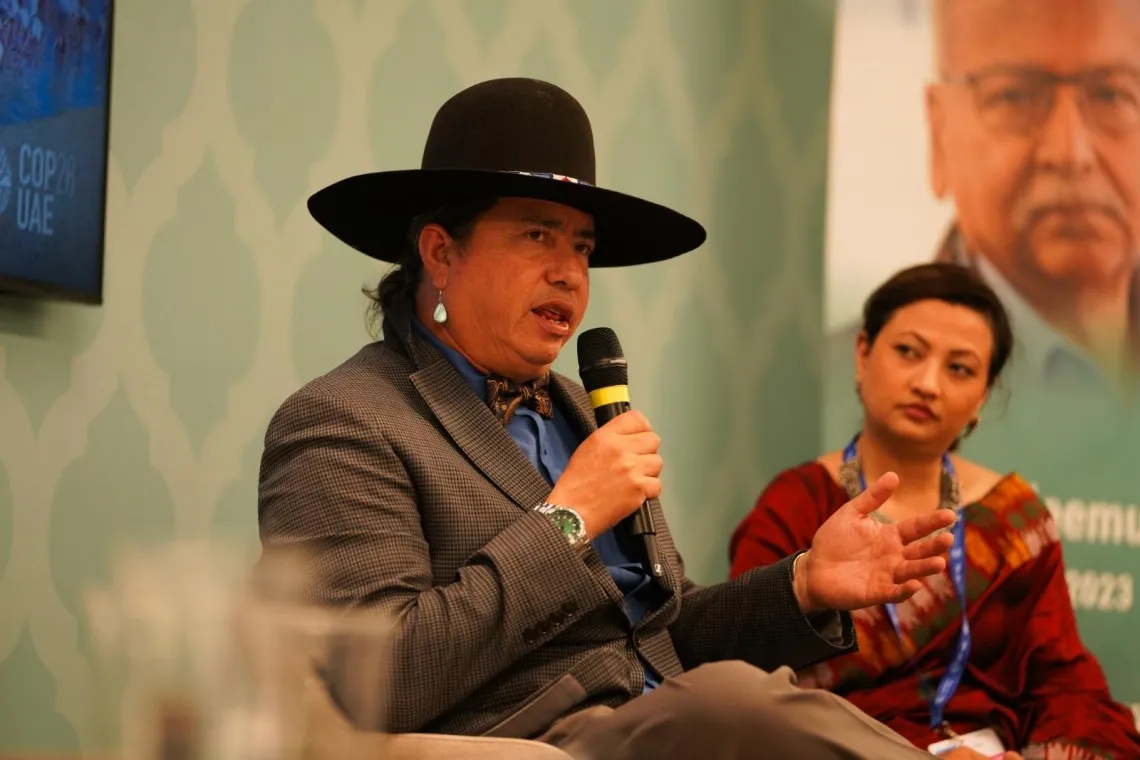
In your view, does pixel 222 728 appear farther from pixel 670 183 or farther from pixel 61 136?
pixel 670 183

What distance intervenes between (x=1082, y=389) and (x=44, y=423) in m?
2.35

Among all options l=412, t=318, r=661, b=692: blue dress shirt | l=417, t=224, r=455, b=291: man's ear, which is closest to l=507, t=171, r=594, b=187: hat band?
l=417, t=224, r=455, b=291: man's ear

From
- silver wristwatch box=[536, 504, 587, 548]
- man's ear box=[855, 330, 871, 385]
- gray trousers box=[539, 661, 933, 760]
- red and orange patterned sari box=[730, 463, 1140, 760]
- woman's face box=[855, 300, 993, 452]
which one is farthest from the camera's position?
man's ear box=[855, 330, 871, 385]

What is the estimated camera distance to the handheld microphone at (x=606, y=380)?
2.07 meters

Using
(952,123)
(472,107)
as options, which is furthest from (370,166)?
(952,123)

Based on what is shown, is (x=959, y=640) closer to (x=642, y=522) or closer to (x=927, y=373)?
(x=927, y=373)

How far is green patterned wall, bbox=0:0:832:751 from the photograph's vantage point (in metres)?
2.71

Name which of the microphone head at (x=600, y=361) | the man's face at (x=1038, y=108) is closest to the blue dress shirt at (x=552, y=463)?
the microphone head at (x=600, y=361)

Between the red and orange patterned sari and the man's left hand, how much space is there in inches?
19.0

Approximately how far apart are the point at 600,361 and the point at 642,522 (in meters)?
0.24

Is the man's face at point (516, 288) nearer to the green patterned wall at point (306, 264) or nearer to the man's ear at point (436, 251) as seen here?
the man's ear at point (436, 251)

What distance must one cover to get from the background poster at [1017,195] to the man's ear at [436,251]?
4.71 feet

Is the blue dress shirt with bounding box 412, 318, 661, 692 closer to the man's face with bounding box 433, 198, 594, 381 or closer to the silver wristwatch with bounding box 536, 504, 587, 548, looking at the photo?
the man's face with bounding box 433, 198, 594, 381

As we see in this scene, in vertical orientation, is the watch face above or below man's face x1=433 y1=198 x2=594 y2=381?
below
